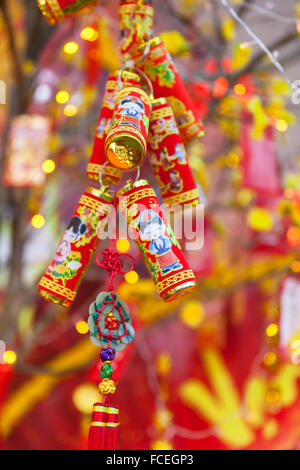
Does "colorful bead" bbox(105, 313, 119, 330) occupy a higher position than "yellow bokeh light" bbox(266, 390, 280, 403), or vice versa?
"colorful bead" bbox(105, 313, 119, 330)

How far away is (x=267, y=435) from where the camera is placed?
2.50 m

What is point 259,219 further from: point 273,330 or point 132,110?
point 132,110

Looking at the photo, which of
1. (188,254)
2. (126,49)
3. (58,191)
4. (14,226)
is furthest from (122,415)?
(126,49)

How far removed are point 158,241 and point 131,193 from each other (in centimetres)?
10

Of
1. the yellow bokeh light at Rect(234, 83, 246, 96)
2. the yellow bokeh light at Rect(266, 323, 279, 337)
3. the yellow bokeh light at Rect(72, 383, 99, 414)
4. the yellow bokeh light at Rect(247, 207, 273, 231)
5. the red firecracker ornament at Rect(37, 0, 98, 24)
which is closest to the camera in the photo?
Answer: the red firecracker ornament at Rect(37, 0, 98, 24)

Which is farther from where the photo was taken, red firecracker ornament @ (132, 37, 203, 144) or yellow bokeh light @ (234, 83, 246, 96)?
yellow bokeh light @ (234, 83, 246, 96)

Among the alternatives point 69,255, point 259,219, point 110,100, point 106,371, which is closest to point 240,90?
point 259,219

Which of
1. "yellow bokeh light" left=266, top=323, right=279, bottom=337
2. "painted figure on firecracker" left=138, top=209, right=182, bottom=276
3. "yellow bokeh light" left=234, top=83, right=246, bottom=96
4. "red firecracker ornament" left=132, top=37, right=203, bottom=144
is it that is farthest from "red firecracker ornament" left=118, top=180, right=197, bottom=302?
"yellow bokeh light" left=234, top=83, right=246, bottom=96

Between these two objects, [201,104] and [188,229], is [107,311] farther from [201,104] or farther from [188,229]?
[201,104]

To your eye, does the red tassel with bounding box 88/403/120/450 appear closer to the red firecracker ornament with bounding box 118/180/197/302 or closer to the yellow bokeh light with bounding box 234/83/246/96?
the red firecracker ornament with bounding box 118/180/197/302

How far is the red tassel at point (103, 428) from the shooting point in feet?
2.79

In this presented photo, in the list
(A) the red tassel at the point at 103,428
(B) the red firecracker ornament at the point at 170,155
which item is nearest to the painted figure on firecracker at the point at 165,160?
(B) the red firecracker ornament at the point at 170,155

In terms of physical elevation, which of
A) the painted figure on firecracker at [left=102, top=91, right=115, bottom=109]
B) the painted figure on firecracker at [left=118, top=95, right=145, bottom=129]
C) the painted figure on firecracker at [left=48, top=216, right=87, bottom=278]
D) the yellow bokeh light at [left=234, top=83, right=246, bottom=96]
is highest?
the yellow bokeh light at [left=234, top=83, right=246, bottom=96]

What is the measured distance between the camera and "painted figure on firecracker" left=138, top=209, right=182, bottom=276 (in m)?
0.84
